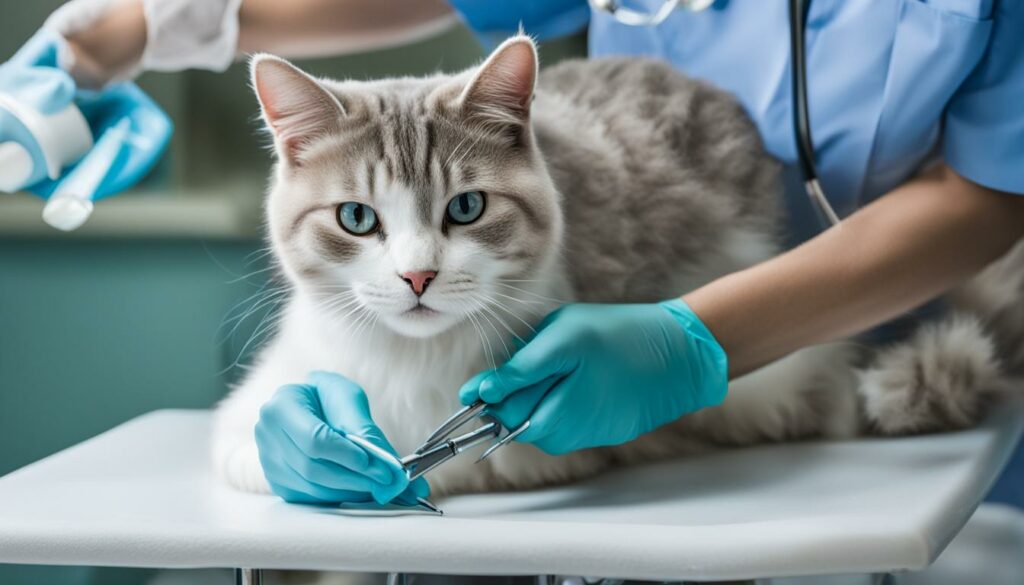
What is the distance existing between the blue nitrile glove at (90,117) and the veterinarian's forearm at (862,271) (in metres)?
0.66

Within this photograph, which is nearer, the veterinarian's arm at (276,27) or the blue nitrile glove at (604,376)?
the blue nitrile glove at (604,376)

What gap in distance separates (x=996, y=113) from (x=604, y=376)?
1.73 feet

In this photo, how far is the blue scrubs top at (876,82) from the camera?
111 cm

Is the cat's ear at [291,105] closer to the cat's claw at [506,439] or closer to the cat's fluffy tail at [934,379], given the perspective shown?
the cat's claw at [506,439]

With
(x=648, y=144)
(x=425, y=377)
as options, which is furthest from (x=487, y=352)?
(x=648, y=144)

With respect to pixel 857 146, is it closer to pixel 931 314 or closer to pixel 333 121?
pixel 931 314

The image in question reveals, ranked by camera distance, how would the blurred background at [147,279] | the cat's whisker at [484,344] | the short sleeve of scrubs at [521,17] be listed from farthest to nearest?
the blurred background at [147,279]
the short sleeve of scrubs at [521,17]
the cat's whisker at [484,344]

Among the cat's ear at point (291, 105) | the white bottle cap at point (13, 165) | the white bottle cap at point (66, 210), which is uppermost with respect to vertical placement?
the cat's ear at point (291, 105)

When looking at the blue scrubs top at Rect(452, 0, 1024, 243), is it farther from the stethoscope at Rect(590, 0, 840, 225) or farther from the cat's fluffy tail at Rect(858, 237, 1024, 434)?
the cat's fluffy tail at Rect(858, 237, 1024, 434)

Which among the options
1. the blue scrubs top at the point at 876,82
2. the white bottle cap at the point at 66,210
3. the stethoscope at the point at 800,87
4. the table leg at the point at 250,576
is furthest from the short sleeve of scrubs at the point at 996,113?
the white bottle cap at the point at 66,210

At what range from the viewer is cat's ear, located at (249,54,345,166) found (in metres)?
0.93

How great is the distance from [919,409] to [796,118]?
372 mm

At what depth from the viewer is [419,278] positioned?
0.89m

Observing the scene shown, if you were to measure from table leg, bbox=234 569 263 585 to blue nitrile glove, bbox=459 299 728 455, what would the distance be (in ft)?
0.79
